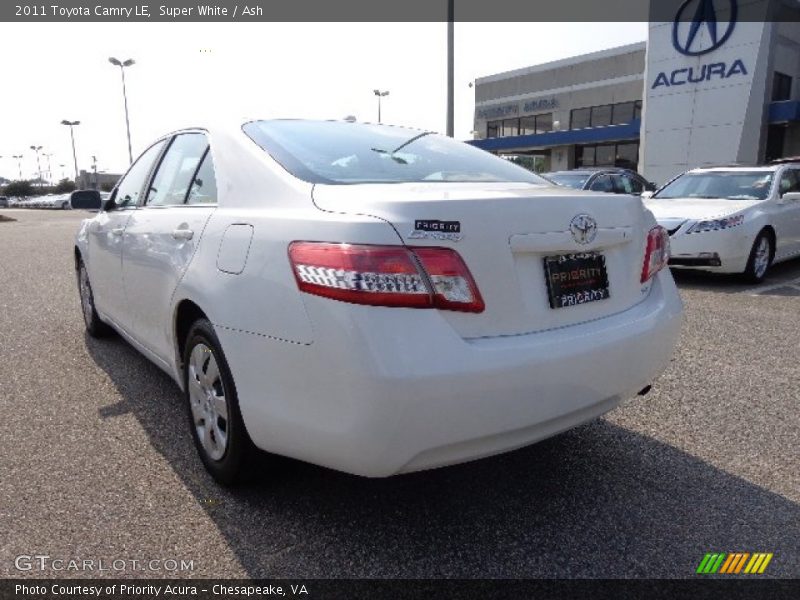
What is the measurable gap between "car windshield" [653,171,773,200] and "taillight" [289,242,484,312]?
7575 millimetres

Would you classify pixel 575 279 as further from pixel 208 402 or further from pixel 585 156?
pixel 585 156

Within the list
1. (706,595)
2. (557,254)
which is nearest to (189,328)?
(557,254)

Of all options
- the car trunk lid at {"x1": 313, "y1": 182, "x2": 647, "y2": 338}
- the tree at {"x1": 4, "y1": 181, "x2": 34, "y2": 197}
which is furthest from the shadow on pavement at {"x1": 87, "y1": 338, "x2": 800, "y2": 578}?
the tree at {"x1": 4, "y1": 181, "x2": 34, "y2": 197}

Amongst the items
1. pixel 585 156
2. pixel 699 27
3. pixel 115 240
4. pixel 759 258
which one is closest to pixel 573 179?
pixel 759 258

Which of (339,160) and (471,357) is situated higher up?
(339,160)

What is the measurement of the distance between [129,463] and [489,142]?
131ft

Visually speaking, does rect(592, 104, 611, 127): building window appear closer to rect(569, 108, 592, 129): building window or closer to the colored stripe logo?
rect(569, 108, 592, 129): building window

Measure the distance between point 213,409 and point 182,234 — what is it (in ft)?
2.57

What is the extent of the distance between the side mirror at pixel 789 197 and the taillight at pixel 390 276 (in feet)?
25.7

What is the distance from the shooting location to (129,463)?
110 inches

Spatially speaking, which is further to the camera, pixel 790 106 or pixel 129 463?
pixel 790 106

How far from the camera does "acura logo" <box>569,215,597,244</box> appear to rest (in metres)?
2.17

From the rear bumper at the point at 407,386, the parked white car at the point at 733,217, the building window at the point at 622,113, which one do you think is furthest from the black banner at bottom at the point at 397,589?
the building window at the point at 622,113

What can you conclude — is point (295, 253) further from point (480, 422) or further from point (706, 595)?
point (706, 595)
